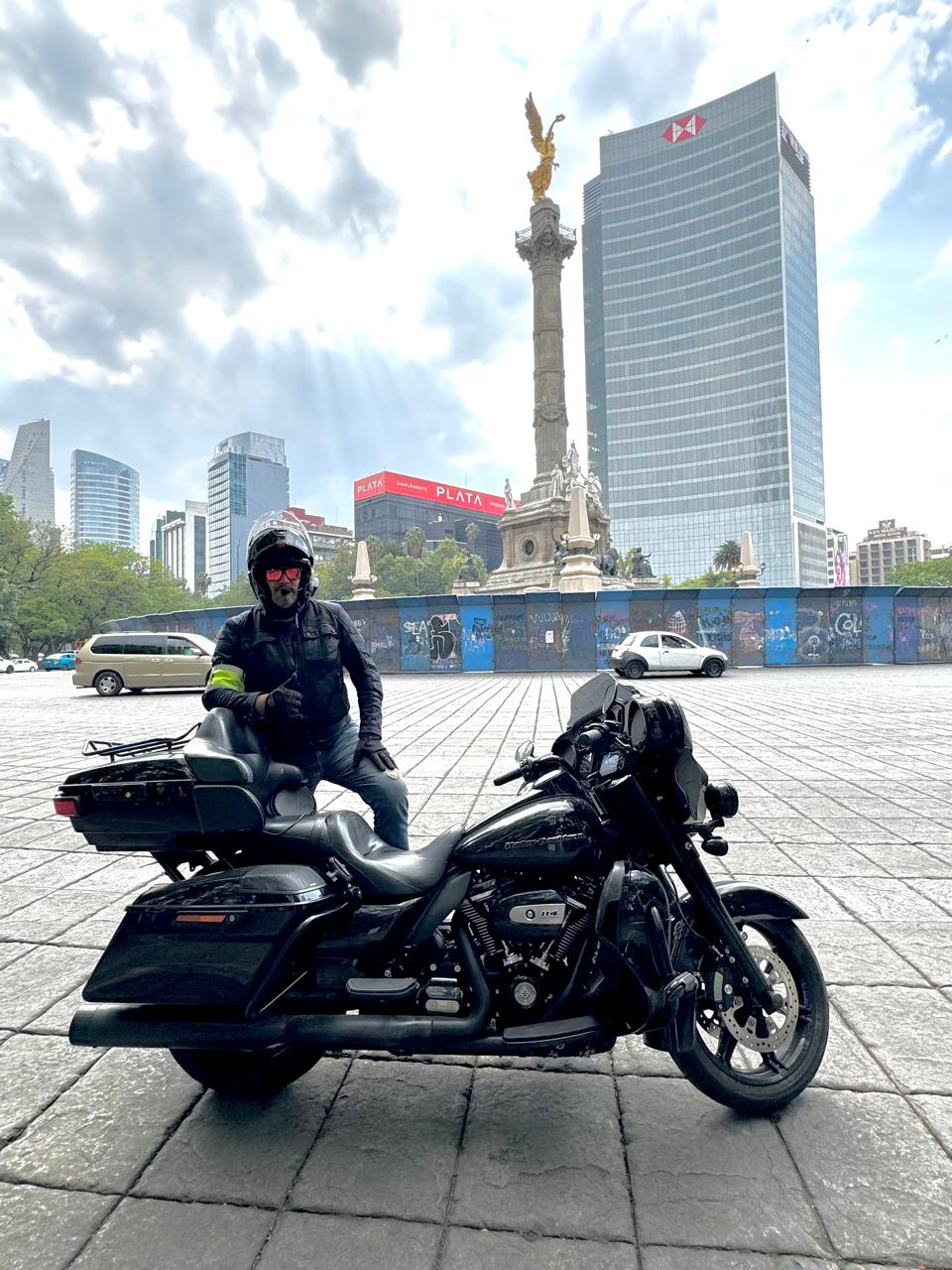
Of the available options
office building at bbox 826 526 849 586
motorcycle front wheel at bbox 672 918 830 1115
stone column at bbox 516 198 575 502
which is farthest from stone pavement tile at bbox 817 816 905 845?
office building at bbox 826 526 849 586

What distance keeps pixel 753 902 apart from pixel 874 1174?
69cm

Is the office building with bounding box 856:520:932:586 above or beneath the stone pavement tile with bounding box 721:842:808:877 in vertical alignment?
above

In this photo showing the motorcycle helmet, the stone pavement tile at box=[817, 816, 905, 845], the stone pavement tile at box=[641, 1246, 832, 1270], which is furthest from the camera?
the stone pavement tile at box=[817, 816, 905, 845]

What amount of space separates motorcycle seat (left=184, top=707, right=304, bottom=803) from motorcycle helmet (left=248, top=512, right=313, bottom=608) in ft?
1.90

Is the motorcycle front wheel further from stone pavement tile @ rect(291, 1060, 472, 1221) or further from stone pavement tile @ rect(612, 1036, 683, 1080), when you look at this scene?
stone pavement tile @ rect(291, 1060, 472, 1221)

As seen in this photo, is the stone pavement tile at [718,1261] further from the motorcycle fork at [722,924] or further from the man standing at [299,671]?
the man standing at [299,671]

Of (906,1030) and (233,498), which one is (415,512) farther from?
(906,1030)

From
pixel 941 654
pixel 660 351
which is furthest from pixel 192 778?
pixel 660 351

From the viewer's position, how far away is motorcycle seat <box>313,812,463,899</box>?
1.89 m

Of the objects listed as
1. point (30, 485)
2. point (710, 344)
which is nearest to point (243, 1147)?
point (710, 344)

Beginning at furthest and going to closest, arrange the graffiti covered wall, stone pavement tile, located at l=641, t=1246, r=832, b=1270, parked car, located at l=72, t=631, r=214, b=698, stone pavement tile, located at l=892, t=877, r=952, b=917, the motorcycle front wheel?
the graffiti covered wall, parked car, located at l=72, t=631, r=214, b=698, stone pavement tile, located at l=892, t=877, r=952, b=917, the motorcycle front wheel, stone pavement tile, located at l=641, t=1246, r=832, b=1270

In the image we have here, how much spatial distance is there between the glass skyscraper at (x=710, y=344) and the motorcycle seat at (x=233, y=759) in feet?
371

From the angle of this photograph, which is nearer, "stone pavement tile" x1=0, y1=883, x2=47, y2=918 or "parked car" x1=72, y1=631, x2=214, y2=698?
"stone pavement tile" x1=0, y1=883, x2=47, y2=918

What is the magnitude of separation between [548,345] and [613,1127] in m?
44.4
